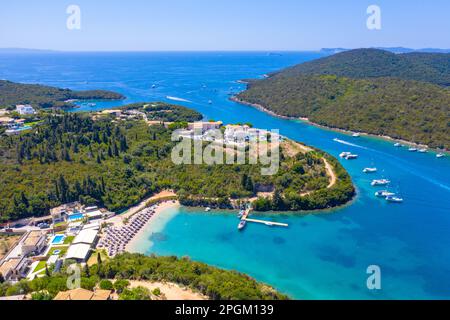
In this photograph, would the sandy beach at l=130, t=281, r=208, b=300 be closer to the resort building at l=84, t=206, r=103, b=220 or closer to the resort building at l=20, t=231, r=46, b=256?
the resort building at l=20, t=231, r=46, b=256

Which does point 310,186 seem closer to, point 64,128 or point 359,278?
point 359,278

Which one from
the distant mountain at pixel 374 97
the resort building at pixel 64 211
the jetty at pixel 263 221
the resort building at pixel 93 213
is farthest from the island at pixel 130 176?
the distant mountain at pixel 374 97

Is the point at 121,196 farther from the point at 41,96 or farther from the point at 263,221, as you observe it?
the point at 41,96

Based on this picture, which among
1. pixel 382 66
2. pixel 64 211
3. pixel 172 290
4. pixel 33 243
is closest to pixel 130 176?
pixel 64 211

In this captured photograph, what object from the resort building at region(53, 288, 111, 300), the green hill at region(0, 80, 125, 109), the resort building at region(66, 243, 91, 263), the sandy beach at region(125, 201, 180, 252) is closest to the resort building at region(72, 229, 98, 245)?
the resort building at region(66, 243, 91, 263)

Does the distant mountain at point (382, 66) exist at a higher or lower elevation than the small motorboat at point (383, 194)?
higher

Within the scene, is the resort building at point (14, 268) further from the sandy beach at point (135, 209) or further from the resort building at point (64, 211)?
the sandy beach at point (135, 209)
